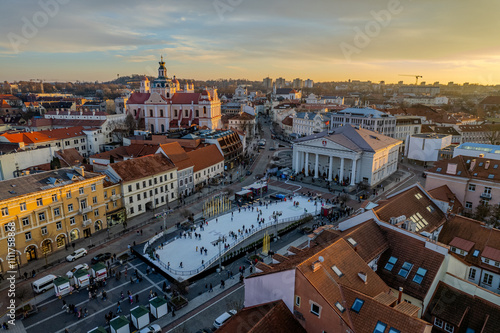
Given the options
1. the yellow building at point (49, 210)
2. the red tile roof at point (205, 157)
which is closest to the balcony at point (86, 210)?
→ the yellow building at point (49, 210)

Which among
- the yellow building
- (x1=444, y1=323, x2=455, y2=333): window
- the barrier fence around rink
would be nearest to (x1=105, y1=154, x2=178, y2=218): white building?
the yellow building

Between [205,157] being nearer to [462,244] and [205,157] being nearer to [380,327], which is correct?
[462,244]

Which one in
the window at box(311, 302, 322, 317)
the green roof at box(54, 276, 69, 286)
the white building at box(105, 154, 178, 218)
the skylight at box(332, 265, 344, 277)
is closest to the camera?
the window at box(311, 302, 322, 317)

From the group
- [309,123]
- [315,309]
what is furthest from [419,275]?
[309,123]

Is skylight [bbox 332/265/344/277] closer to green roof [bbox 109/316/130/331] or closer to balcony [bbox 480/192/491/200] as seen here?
green roof [bbox 109/316/130/331]

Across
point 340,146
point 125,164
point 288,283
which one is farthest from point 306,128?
point 288,283

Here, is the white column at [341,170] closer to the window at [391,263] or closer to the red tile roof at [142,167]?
the red tile roof at [142,167]
